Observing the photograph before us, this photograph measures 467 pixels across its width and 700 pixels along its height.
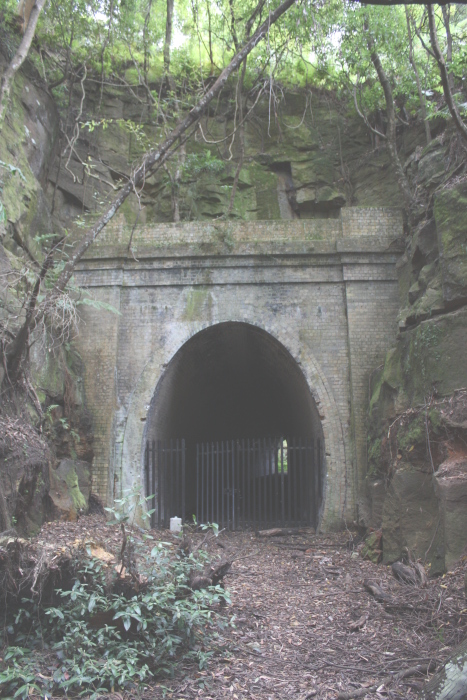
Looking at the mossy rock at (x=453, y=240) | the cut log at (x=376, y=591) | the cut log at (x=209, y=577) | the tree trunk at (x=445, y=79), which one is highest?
the tree trunk at (x=445, y=79)

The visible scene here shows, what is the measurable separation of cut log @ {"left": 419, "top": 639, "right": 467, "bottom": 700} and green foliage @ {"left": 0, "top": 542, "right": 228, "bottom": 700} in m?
1.88

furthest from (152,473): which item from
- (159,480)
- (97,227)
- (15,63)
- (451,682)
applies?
(451,682)

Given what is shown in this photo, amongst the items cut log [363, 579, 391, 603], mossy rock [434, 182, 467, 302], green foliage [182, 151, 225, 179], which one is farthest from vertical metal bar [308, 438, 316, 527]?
green foliage [182, 151, 225, 179]

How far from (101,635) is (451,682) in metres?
2.66

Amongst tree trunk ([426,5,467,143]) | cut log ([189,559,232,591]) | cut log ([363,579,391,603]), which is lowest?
cut log ([363,579,391,603])

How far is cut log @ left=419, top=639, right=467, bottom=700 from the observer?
128 inches

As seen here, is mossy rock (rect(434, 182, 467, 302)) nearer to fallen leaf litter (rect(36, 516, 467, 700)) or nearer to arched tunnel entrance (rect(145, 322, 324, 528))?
fallen leaf litter (rect(36, 516, 467, 700))

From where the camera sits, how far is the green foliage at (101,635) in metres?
4.09

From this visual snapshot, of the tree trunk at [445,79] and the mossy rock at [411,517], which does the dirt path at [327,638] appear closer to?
the mossy rock at [411,517]

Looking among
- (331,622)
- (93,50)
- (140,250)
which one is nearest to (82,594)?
(331,622)

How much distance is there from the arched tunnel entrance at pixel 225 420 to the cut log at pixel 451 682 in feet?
22.0

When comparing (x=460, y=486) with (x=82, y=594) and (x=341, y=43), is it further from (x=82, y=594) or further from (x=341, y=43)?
(x=341, y=43)

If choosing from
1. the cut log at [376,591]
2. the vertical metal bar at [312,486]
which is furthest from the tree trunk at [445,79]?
the vertical metal bar at [312,486]

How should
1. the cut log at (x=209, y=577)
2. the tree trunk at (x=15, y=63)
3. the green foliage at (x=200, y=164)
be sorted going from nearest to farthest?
1. the cut log at (x=209, y=577)
2. the tree trunk at (x=15, y=63)
3. the green foliage at (x=200, y=164)
